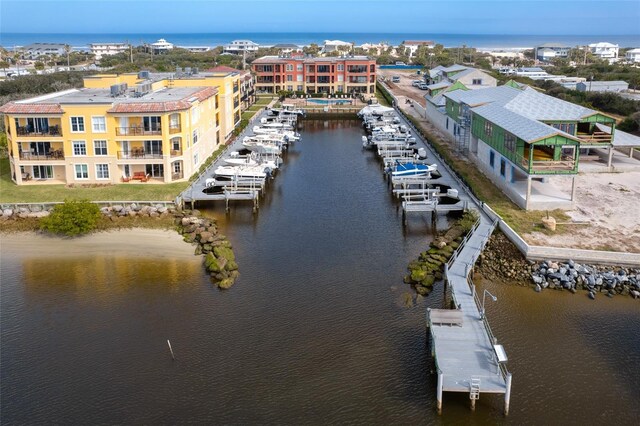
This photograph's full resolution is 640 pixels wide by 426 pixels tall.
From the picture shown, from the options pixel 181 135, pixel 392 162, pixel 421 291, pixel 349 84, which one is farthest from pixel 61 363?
pixel 349 84

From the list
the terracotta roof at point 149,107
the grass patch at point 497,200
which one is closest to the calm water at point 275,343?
the grass patch at point 497,200

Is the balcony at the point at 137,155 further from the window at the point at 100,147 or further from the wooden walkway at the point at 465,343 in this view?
the wooden walkway at the point at 465,343

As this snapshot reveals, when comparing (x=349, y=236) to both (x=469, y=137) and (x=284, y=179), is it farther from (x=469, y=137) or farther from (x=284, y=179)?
(x=469, y=137)

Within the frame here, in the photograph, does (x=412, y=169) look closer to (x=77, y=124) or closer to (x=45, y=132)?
(x=77, y=124)


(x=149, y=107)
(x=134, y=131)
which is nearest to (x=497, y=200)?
(x=149, y=107)

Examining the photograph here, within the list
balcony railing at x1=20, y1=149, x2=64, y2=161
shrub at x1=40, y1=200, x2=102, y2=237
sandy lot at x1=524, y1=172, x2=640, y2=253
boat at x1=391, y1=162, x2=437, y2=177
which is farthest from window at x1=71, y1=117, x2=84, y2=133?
sandy lot at x1=524, y1=172, x2=640, y2=253
